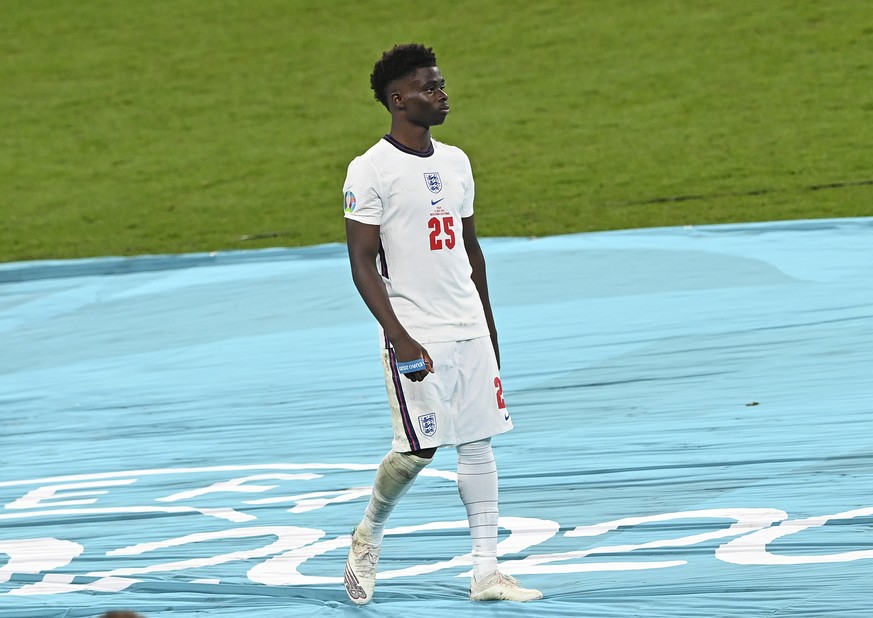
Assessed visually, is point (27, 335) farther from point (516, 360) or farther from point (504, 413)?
point (504, 413)

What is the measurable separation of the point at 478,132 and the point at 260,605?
13.8m

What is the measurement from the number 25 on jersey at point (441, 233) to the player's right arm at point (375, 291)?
0.14 meters

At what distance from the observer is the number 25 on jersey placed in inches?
142

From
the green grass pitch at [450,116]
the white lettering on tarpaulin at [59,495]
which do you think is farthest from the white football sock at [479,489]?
the green grass pitch at [450,116]

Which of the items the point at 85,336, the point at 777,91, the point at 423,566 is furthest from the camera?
the point at 777,91

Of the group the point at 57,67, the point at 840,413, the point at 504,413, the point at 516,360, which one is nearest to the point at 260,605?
the point at 504,413

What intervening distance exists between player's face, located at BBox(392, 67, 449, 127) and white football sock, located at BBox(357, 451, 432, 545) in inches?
34.5

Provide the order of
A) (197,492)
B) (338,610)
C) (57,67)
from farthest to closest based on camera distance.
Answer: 1. (57,67)
2. (197,492)
3. (338,610)

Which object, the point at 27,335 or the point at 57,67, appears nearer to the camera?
the point at 27,335

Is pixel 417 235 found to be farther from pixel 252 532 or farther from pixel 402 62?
pixel 252 532

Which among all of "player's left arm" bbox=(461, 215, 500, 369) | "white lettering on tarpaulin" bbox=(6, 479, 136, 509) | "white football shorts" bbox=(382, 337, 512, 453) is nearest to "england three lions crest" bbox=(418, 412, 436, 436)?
"white football shorts" bbox=(382, 337, 512, 453)

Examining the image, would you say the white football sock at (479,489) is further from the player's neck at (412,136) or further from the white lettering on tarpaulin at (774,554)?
the player's neck at (412,136)

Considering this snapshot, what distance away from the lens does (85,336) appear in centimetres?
800

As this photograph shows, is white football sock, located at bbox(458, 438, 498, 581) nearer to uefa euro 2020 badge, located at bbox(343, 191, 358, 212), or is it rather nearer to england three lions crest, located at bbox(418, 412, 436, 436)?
england three lions crest, located at bbox(418, 412, 436, 436)
